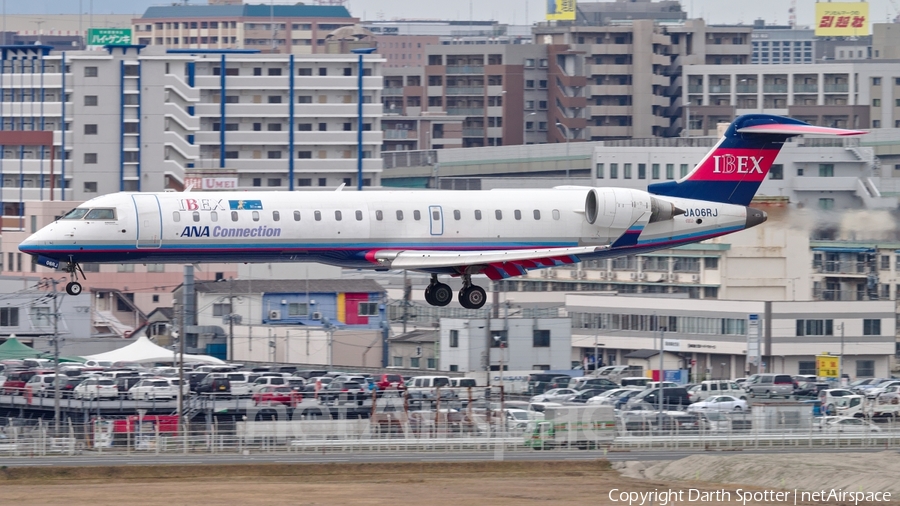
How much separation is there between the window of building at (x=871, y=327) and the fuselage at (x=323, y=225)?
44.5m

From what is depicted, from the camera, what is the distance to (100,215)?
4403 cm

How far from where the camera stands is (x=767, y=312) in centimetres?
8769

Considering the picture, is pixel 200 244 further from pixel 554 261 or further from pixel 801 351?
pixel 801 351

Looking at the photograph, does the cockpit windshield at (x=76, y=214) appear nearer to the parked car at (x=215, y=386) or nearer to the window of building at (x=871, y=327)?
the parked car at (x=215, y=386)

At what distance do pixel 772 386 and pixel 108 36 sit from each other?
85.4m

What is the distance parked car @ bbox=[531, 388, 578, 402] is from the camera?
67812 mm

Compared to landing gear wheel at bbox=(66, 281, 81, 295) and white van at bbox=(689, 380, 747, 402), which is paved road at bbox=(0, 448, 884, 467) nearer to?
landing gear wheel at bbox=(66, 281, 81, 295)

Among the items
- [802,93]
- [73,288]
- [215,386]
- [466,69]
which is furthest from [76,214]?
[802,93]

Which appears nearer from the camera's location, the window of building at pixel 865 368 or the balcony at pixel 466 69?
the window of building at pixel 865 368

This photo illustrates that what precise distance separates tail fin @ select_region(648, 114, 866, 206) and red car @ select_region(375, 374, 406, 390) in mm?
23290

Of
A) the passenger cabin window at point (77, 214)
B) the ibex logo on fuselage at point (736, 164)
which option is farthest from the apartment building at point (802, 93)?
the passenger cabin window at point (77, 214)

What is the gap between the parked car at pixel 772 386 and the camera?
242ft

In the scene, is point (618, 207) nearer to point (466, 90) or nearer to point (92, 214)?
point (92, 214)

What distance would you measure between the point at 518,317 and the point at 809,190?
5992 centimetres
